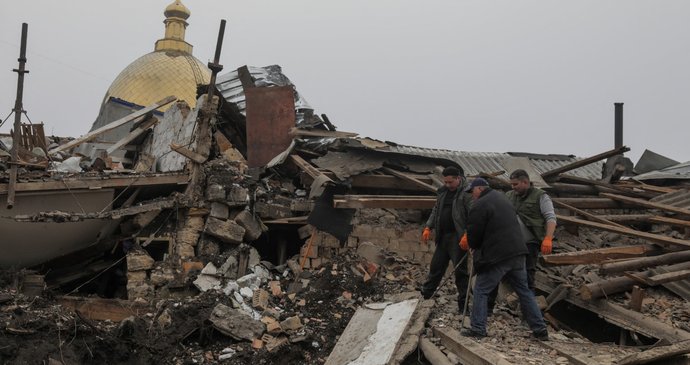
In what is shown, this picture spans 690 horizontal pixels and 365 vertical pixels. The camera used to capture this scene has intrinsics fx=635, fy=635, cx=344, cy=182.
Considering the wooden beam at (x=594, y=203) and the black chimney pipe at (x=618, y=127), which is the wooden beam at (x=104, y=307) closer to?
the wooden beam at (x=594, y=203)

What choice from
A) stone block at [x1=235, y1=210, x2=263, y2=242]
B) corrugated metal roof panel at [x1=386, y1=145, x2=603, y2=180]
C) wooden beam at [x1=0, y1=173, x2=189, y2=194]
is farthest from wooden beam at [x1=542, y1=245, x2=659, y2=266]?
wooden beam at [x1=0, y1=173, x2=189, y2=194]

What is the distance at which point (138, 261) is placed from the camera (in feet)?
30.1

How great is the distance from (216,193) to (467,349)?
5104 mm

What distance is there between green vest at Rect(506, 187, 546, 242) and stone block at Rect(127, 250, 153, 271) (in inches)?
211

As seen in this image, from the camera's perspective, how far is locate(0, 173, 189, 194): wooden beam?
894 centimetres

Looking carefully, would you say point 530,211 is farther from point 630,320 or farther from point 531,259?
point 630,320

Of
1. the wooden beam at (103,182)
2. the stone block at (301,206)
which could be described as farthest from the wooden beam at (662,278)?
the wooden beam at (103,182)

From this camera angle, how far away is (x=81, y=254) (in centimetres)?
995

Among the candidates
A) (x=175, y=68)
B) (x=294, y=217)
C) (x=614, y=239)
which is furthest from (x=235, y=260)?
(x=175, y=68)

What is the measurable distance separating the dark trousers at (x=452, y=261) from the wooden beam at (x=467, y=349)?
2.23 ft

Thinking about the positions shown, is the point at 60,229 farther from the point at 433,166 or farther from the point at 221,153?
the point at 433,166

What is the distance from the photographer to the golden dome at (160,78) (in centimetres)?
2438

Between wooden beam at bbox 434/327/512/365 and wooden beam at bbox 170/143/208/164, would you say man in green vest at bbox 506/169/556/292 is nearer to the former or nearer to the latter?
wooden beam at bbox 434/327/512/365

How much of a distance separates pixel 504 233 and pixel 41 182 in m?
6.53
